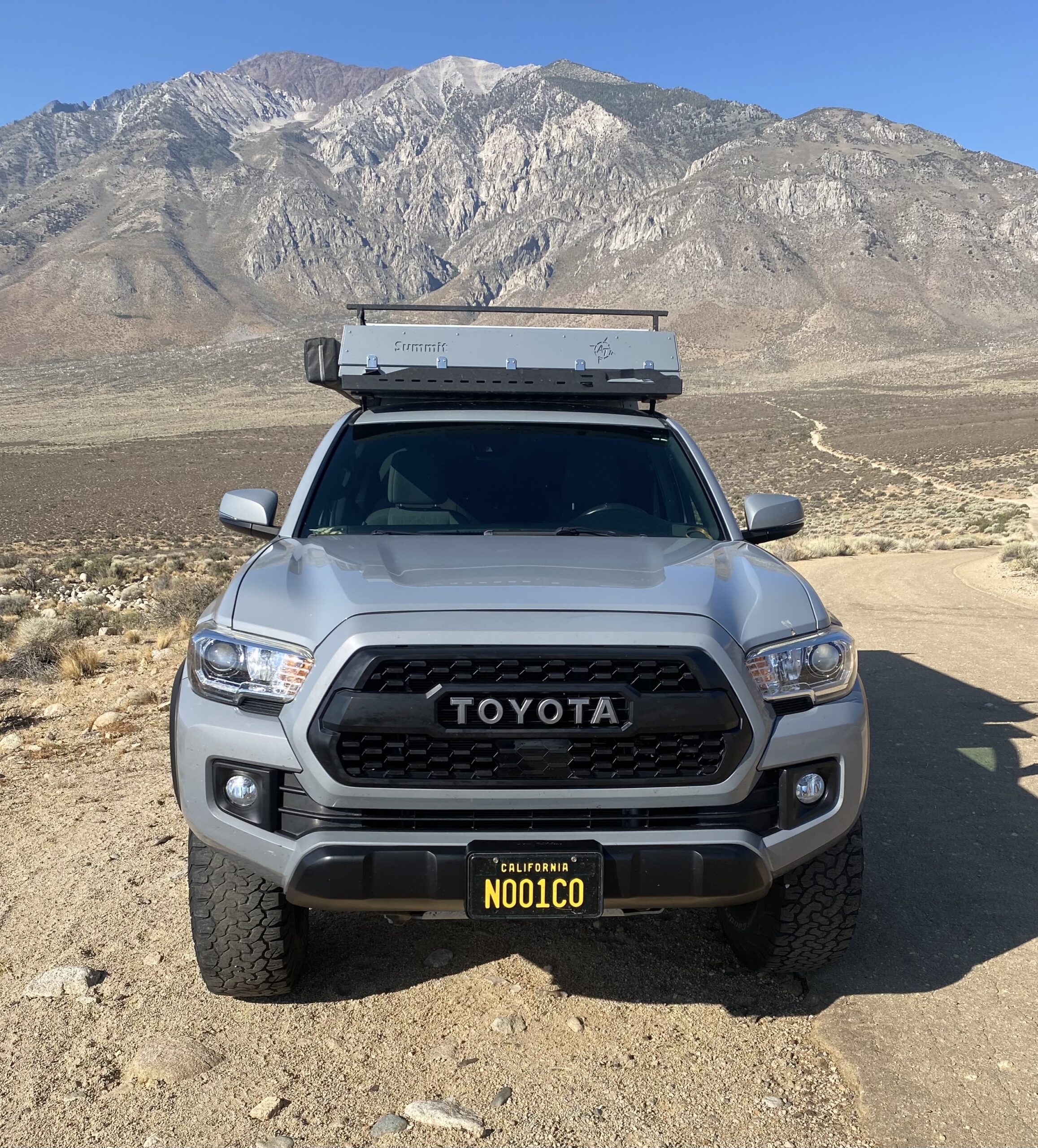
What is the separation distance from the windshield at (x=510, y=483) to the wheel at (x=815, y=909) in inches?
59.2

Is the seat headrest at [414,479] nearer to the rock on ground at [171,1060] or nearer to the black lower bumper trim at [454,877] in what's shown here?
the black lower bumper trim at [454,877]

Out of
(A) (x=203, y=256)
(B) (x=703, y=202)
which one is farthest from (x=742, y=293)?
(A) (x=203, y=256)

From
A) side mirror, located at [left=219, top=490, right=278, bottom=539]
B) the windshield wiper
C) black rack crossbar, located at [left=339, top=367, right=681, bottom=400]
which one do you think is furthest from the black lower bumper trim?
black rack crossbar, located at [left=339, top=367, right=681, bottom=400]

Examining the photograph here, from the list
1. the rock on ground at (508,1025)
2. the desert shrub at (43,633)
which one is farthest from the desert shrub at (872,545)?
the rock on ground at (508,1025)

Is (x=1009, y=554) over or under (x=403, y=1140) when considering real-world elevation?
under

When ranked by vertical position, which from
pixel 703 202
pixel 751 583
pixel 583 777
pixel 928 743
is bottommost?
pixel 928 743

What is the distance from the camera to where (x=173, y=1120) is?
9.87 feet

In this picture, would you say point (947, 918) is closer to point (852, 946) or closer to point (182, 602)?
point (852, 946)

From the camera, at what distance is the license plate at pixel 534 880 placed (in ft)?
10.0

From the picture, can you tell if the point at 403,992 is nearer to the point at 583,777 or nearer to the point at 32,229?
the point at 583,777

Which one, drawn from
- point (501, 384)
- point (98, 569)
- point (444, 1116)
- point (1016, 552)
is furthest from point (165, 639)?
point (1016, 552)

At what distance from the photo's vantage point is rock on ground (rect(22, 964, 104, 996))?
12.2ft

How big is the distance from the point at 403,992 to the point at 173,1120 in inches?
35.7

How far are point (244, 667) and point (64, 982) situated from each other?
1476 millimetres
